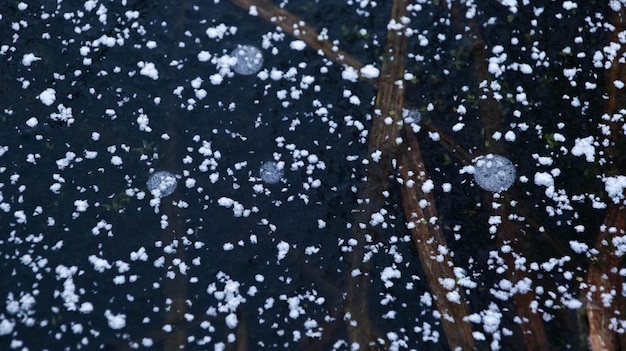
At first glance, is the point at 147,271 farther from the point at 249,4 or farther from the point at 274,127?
the point at 249,4

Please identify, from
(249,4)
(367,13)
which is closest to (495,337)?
(367,13)

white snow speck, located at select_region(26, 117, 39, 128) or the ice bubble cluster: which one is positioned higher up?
the ice bubble cluster

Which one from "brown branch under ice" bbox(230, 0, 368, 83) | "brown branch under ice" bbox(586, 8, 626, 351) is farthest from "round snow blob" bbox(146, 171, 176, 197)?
"brown branch under ice" bbox(586, 8, 626, 351)

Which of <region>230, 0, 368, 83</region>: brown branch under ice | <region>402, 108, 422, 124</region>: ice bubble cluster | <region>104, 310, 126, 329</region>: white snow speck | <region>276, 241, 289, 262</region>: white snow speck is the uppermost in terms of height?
<region>230, 0, 368, 83</region>: brown branch under ice

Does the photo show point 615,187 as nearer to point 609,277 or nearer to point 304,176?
point 609,277

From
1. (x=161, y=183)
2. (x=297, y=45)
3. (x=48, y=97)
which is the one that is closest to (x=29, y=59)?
(x=48, y=97)

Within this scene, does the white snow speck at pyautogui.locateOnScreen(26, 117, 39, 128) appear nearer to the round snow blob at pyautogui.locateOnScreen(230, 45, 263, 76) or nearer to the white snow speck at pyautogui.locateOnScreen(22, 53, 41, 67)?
the white snow speck at pyautogui.locateOnScreen(22, 53, 41, 67)

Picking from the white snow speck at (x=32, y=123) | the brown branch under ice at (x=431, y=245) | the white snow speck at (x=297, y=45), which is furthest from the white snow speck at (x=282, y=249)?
the white snow speck at (x=32, y=123)
